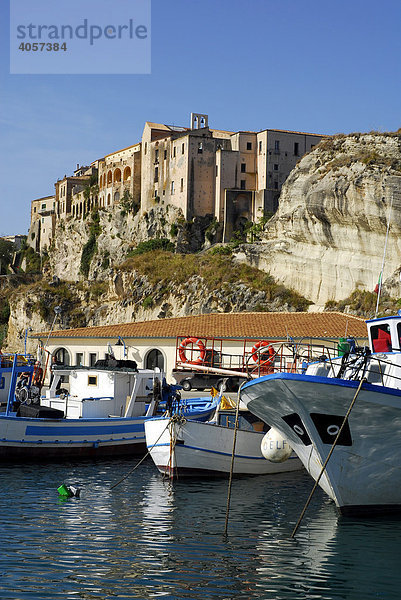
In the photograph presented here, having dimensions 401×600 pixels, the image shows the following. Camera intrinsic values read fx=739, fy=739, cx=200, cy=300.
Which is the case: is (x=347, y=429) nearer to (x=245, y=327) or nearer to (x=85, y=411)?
(x=85, y=411)

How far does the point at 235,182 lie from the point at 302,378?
239 feet

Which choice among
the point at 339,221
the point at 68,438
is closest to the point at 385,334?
the point at 68,438

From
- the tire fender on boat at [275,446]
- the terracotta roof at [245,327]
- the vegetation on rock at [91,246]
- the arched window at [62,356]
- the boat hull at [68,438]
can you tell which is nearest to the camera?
the tire fender on boat at [275,446]

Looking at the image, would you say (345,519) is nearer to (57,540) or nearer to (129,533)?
(129,533)

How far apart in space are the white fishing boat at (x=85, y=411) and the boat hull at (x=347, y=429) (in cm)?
614

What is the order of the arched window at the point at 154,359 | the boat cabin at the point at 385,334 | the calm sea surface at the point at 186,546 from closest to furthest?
1. the calm sea surface at the point at 186,546
2. the boat cabin at the point at 385,334
3. the arched window at the point at 154,359

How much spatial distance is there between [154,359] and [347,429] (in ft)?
79.1

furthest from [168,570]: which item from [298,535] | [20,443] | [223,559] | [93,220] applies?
[93,220]

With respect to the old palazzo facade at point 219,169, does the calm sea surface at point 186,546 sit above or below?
below

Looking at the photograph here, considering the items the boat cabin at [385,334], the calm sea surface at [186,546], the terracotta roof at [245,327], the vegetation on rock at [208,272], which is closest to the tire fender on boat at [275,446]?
the calm sea surface at [186,546]

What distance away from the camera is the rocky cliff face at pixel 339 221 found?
60.2 m

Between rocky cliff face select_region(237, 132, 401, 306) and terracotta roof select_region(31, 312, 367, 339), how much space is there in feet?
55.9

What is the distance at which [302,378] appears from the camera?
1574 cm

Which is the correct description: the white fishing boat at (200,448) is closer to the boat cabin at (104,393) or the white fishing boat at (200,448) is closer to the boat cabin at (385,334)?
the boat cabin at (385,334)
